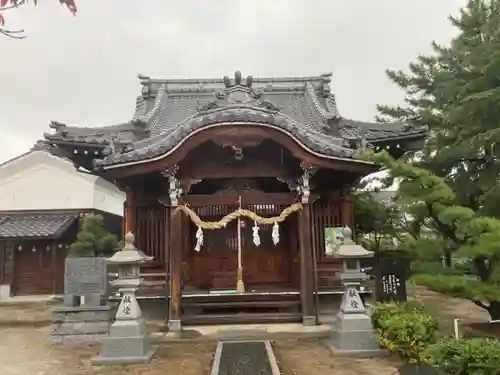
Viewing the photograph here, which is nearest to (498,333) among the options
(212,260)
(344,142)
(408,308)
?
(408,308)

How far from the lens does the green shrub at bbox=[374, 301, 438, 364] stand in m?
7.56

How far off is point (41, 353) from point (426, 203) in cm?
812

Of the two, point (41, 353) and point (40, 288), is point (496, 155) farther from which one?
point (40, 288)

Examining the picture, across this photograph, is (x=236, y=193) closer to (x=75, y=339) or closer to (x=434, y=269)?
(x=434, y=269)

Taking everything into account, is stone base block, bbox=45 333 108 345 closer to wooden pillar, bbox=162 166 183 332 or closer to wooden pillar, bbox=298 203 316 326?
wooden pillar, bbox=162 166 183 332

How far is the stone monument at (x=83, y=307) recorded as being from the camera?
10.5 meters

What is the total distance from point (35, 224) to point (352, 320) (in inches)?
738

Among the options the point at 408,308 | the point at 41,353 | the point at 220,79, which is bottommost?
the point at 41,353

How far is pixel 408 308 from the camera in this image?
28.0 ft

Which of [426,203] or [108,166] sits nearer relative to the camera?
[426,203]

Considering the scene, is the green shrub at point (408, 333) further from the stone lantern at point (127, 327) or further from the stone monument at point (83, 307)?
the stone monument at point (83, 307)

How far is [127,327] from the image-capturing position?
8.61 m

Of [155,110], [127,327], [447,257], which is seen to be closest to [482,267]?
[447,257]

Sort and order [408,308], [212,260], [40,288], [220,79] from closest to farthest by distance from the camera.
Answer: [408,308]
[212,260]
[220,79]
[40,288]
